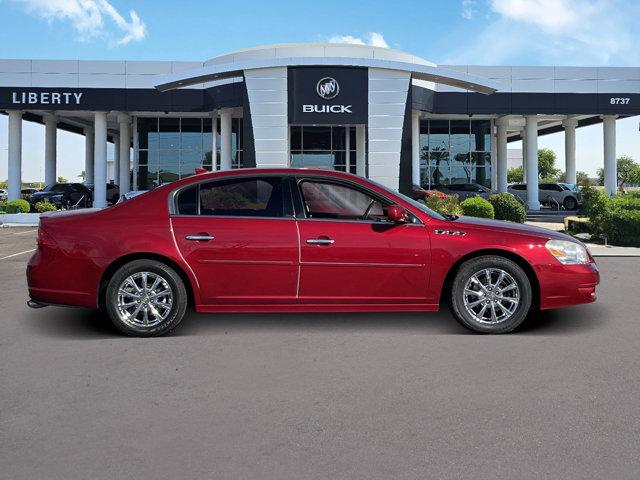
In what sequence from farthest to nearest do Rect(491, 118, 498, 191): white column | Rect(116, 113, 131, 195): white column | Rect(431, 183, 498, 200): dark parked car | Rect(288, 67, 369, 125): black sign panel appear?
Rect(491, 118, 498, 191): white column < Rect(116, 113, 131, 195): white column < Rect(431, 183, 498, 200): dark parked car < Rect(288, 67, 369, 125): black sign panel

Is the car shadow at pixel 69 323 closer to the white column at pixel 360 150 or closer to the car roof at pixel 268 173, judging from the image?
the car roof at pixel 268 173

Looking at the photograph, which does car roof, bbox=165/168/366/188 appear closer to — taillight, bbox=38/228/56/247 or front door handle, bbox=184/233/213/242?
front door handle, bbox=184/233/213/242

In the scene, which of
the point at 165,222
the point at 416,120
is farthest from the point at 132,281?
the point at 416,120

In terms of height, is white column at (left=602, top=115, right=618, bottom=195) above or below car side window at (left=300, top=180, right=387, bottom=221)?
above

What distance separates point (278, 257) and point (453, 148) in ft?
137

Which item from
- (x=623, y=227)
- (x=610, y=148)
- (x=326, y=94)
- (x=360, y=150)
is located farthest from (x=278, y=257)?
(x=610, y=148)

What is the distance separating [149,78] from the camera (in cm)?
3666

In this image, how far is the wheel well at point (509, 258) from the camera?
6398mm

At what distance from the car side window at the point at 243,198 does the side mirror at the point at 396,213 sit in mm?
1048

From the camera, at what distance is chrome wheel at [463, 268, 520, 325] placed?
6.34m

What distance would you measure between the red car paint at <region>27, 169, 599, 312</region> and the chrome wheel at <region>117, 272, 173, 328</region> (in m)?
0.22

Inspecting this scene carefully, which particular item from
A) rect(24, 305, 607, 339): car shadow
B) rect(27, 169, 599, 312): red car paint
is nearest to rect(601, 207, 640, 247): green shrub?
rect(24, 305, 607, 339): car shadow

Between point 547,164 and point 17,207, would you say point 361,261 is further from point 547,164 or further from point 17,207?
point 547,164

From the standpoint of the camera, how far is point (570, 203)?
39062 millimetres
